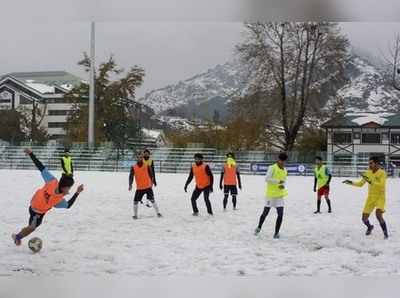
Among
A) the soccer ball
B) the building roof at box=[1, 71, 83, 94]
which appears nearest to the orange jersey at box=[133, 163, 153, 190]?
the building roof at box=[1, 71, 83, 94]

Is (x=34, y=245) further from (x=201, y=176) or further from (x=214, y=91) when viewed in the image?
(x=214, y=91)

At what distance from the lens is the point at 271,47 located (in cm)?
1686

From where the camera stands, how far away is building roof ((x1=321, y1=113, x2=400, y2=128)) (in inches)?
814

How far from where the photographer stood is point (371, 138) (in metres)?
22.0

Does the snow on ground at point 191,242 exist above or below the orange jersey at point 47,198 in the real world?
below

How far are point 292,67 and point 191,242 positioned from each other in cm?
1290

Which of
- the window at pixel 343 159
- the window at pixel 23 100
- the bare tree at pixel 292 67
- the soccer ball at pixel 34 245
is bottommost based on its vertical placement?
the soccer ball at pixel 34 245

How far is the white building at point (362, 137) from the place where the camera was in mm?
20594

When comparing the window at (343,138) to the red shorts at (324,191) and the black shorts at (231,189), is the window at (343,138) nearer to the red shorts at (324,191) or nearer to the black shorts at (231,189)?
the red shorts at (324,191)

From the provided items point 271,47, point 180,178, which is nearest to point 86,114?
point 180,178

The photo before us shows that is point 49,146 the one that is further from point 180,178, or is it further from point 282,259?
point 282,259

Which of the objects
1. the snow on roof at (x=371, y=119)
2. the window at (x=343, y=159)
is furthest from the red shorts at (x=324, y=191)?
the snow on roof at (x=371, y=119)

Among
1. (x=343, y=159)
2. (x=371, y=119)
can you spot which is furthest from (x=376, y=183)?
(x=371, y=119)

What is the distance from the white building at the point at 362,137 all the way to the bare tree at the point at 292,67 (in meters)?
1.54
